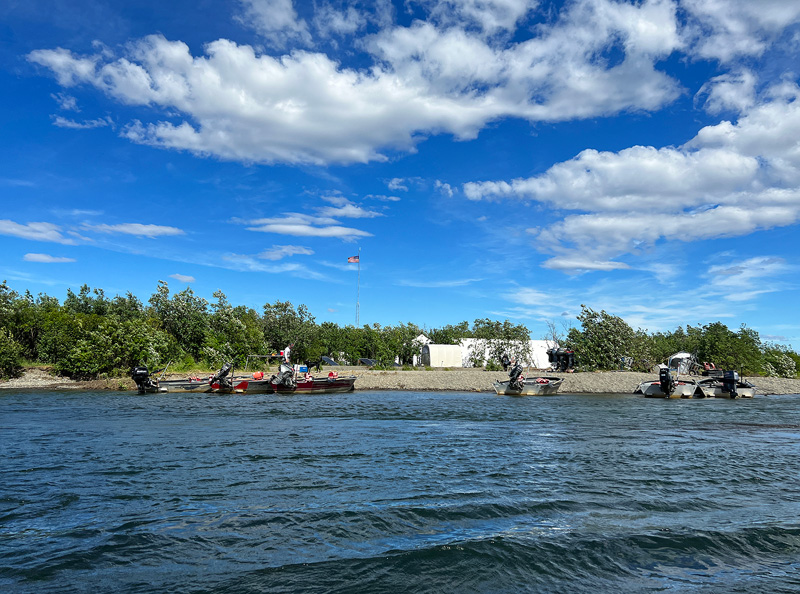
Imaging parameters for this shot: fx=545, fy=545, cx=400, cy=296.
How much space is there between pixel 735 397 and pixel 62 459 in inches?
2065

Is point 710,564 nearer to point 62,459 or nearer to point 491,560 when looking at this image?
point 491,560

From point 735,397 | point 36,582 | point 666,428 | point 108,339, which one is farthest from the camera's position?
point 108,339

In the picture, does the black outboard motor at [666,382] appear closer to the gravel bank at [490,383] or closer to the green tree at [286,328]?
the gravel bank at [490,383]

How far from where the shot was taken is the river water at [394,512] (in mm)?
7215

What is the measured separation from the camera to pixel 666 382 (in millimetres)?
48156

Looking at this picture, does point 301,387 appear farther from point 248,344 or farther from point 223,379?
point 248,344

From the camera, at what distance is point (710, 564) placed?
771 cm

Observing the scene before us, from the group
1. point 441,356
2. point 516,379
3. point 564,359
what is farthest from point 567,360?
point 516,379

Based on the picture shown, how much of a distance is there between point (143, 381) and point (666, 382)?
148 feet

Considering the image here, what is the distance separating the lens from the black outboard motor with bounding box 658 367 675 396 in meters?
47.9

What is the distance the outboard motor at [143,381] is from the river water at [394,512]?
2466cm

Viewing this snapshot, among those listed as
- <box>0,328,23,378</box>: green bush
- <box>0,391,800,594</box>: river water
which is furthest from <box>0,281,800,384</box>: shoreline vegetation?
<box>0,391,800,594</box>: river water

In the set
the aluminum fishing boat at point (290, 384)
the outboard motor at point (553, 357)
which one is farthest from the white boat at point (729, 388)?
the aluminum fishing boat at point (290, 384)

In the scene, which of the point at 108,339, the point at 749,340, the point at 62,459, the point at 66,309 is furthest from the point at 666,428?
the point at 66,309
